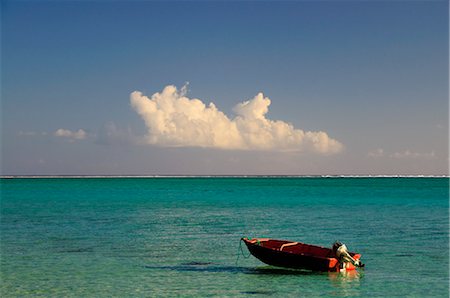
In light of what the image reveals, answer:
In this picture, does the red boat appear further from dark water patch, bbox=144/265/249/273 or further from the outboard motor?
dark water patch, bbox=144/265/249/273

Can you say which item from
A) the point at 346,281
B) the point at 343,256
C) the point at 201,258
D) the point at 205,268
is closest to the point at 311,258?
the point at 343,256

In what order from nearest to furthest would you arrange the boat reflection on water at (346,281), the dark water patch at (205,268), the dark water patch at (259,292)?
the dark water patch at (259,292) < the boat reflection on water at (346,281) < the dark water patch at (205,268)

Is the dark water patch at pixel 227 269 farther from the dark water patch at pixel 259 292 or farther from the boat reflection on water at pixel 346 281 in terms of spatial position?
the dark water patch at pixel 259 292

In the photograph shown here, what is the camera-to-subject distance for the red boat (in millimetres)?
24750

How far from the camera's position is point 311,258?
24828 mm

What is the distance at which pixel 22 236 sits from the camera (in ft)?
123

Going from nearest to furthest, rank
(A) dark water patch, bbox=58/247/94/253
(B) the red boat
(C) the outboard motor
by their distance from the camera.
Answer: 1. (B) the red boat
2. (C) the outboard motor
3. (A) dark water patch, bbox=58/247/94/253

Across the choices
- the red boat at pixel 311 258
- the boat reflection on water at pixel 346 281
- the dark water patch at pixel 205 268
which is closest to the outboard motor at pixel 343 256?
the red boat at pixel 311 258

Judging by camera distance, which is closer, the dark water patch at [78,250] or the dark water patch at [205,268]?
the dark water patch at [205,268]

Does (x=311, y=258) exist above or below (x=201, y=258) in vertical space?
above

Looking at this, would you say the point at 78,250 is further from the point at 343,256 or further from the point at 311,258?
the point at 343,256

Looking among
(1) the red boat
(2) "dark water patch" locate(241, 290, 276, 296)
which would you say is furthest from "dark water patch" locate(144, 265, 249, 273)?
(2) "dark water patch" locate(241, 290, 276, 296)

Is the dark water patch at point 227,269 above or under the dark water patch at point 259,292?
above

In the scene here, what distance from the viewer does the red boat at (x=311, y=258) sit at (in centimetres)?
2475
